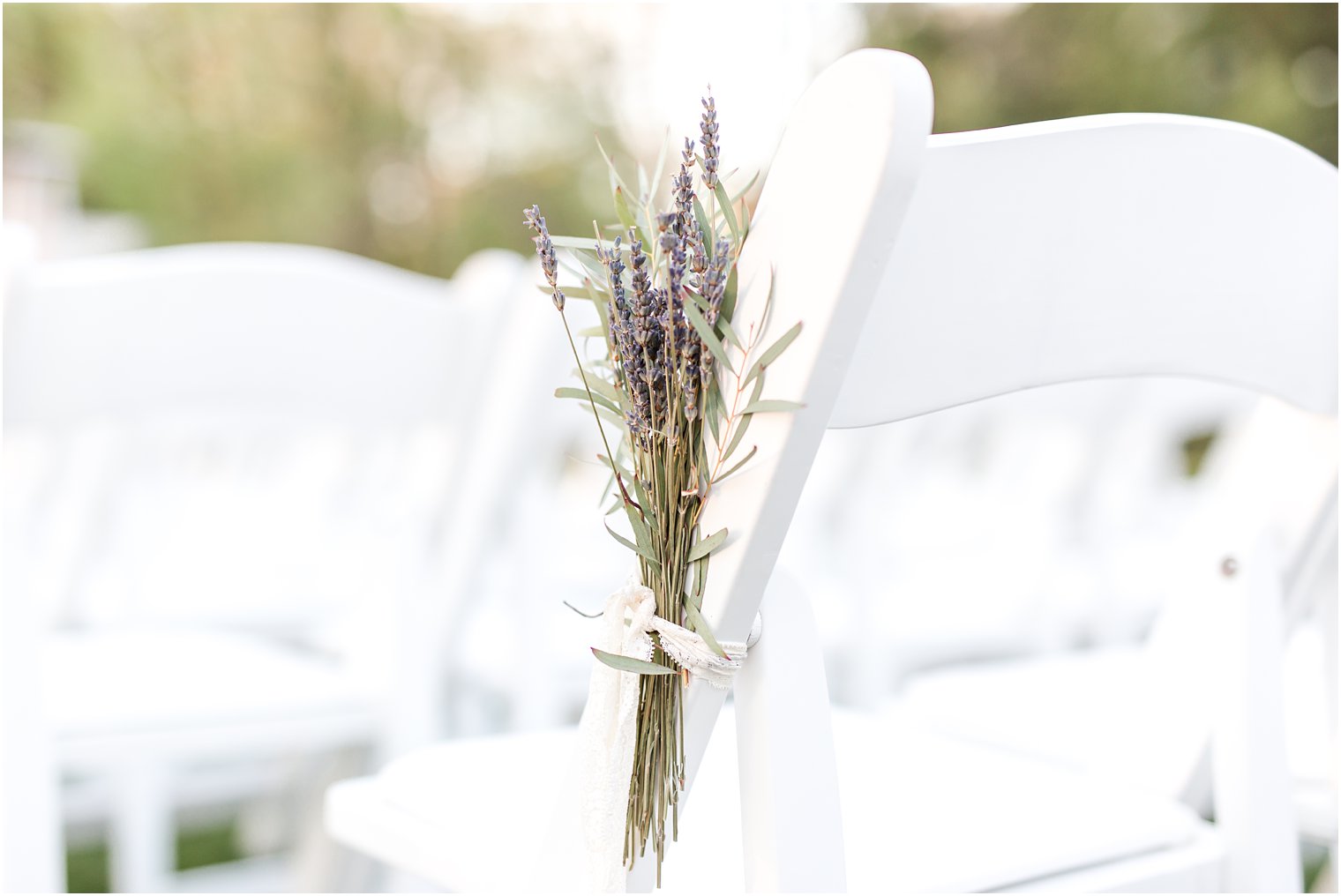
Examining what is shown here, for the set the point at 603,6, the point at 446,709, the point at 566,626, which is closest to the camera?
the point at 446,709

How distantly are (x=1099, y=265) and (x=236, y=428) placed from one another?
160cm

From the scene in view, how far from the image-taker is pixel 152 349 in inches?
41.0

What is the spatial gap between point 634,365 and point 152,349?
68cm

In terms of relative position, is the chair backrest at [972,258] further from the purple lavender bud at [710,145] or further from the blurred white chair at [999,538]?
the blurred white chair at [999,538]

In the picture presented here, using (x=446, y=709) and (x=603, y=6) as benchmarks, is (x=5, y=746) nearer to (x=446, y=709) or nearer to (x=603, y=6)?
(x=446, y=709)

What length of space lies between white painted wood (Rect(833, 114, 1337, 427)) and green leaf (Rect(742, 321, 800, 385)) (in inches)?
1.5

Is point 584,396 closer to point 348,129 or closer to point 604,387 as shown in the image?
point 604,387

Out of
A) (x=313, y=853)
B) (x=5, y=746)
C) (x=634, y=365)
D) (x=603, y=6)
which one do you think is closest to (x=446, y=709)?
(x=313, y=853)

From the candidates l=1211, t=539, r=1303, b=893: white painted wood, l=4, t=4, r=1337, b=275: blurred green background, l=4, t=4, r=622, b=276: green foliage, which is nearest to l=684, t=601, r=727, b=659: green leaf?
l=1211, t=539, r=1303, b=893: white painted wood

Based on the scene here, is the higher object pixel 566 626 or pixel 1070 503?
pixel 1070 503

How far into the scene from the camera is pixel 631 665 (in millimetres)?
526

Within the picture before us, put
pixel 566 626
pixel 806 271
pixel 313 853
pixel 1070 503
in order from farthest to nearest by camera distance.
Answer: pixel 1070 503
pixel 566 626
pixel 313 853
pixel 806 271

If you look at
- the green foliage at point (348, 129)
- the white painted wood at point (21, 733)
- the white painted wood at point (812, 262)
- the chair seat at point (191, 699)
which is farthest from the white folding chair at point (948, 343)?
the green foliage at point (348, 129)

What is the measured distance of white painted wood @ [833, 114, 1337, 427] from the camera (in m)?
0.51
